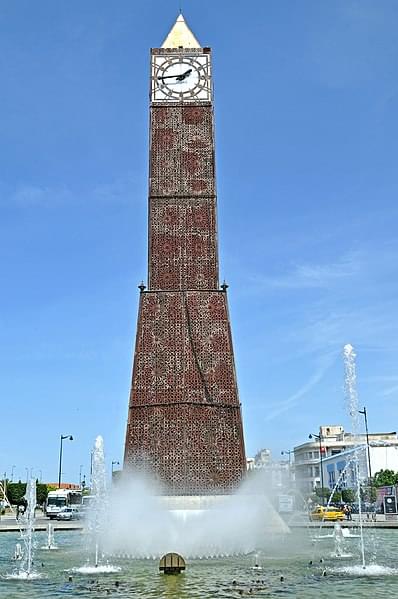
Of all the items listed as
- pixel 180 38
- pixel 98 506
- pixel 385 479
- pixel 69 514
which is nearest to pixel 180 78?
pixel 180 38

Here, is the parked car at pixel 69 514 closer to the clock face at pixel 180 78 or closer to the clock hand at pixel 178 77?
the clock face at pixel 180 78

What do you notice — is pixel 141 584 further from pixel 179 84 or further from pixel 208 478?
pixel 179 84

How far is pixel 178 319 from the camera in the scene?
22.8 m

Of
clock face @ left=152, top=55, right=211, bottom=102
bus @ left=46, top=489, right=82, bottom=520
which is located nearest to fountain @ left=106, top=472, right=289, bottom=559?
clock face @ left=152, top=55, right=211, bottom=102

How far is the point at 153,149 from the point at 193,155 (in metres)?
1.48

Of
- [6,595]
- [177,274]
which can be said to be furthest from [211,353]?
[6,595]

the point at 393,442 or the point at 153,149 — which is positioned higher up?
the point at 153,149

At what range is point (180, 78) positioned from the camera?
2609cm

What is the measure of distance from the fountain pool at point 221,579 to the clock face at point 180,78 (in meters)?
16.1

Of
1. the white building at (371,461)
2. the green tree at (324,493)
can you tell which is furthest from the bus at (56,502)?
the white building at (371,461)

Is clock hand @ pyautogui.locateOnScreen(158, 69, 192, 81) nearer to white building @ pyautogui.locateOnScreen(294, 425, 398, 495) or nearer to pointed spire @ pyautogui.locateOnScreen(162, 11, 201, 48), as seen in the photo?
pointed spire @ pyautogui.locateOnScreen(162, 11, 201, 48)

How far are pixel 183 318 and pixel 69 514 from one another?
27688 millimetres

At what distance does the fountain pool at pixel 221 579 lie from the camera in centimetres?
1150

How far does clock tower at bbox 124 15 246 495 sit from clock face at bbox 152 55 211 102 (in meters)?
0.04
